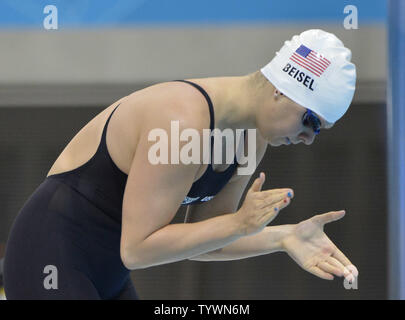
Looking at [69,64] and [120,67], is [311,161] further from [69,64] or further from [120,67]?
[69,64]

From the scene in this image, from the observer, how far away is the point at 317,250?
76.0 inches

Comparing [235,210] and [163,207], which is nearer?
[163,207]

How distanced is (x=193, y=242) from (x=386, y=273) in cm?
390

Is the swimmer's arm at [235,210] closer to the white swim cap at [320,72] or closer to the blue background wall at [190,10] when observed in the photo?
the white swim cap at [320,72]

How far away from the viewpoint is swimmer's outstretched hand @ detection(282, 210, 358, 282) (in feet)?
6.12

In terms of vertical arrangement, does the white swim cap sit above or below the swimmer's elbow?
above

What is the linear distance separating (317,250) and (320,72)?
1.72 ft

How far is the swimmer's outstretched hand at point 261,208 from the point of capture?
1.53 meters

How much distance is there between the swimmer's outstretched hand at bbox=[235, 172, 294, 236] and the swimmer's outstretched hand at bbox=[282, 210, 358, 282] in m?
0.36

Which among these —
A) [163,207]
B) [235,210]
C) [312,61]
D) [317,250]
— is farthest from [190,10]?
[163,207]

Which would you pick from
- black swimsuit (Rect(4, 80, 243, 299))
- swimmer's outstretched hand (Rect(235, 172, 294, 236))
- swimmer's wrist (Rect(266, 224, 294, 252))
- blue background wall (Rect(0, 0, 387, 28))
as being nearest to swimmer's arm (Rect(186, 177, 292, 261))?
swimmer's wrist (Rect(266, 224, 294, 252))

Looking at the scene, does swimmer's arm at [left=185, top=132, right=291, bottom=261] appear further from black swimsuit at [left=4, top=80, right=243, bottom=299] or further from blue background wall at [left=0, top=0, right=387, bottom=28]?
blue background wall at [left=0, top=0, right=387, bottom=28]

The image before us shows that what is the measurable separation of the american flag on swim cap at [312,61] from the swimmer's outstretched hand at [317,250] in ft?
1.33

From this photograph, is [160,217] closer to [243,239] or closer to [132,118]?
[132,118]
